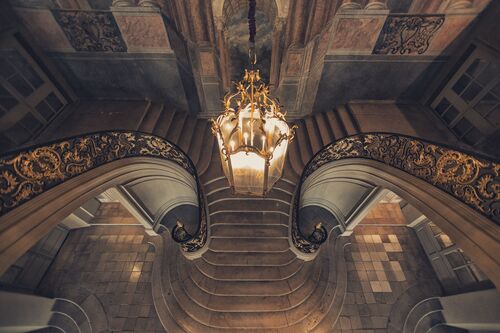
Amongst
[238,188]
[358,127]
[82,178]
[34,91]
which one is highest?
[34,91]

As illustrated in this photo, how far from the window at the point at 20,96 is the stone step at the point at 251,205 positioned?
5.90 m

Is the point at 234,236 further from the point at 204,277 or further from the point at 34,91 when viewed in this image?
the point at 34,91

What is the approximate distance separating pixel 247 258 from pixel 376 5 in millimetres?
8261

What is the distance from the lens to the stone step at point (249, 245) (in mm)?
5883

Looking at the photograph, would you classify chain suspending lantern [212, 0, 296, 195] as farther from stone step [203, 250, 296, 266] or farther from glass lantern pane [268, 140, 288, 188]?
stone step [203, 250, 296, 266]

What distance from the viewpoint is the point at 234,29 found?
9039 mm

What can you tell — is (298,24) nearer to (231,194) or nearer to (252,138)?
(252,138)

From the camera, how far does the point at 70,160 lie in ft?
13.7

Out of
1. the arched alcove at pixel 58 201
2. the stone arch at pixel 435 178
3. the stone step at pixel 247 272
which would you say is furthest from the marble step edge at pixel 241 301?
the arched alcove at pixel 58 201

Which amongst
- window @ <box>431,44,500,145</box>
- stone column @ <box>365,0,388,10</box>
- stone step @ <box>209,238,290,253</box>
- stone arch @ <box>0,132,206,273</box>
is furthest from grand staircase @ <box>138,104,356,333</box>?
stone column @ <box>365,0,388,10</box>

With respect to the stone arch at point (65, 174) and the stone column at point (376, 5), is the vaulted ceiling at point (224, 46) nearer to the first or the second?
the stone column at point (376, 5)

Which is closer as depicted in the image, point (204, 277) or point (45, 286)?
point (204, 277)

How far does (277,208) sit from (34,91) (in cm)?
844

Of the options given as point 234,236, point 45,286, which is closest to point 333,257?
point 234,236
